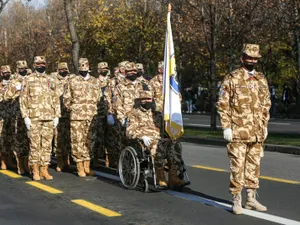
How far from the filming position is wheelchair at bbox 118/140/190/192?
882cm

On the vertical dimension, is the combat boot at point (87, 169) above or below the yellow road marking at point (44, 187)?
above

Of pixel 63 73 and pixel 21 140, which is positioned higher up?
pixel 63 73

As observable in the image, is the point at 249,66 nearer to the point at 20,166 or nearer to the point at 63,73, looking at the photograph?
the point at 20,166

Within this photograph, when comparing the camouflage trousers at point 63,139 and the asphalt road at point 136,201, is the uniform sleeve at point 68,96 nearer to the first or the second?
the camouflage trousers at point 63,139

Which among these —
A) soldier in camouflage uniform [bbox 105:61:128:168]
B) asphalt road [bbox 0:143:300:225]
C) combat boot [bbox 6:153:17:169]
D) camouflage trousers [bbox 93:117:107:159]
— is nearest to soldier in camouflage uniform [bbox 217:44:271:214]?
asphalt road [bbox 0:143:300:225]

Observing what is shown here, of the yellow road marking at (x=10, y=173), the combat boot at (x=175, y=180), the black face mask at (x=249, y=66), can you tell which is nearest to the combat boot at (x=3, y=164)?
the yellow road marking at (x=10, y=173)

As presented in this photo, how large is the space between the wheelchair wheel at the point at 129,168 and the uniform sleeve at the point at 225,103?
194 cm

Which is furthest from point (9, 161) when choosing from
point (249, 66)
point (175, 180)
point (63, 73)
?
point (249, 66)

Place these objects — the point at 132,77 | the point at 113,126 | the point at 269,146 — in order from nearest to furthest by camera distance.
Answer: the point at 132,77
the point at 113,126
the point at 269,146

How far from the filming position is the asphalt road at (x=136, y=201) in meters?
7.10

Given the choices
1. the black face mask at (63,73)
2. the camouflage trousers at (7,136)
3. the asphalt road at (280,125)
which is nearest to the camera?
the camouflage trousers at (7,136)

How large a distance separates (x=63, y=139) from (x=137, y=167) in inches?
141

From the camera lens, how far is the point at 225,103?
7270mm

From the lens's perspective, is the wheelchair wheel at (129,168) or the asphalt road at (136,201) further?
the wheelchair wheel at (129,168)
